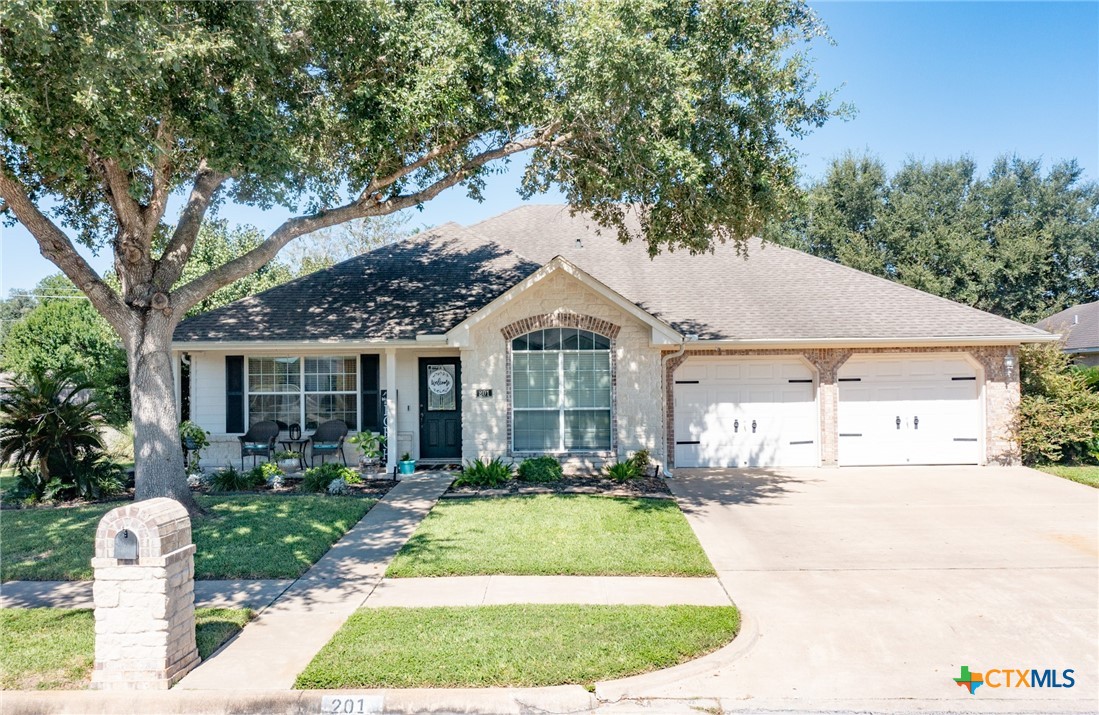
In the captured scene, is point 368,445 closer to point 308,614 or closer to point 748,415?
point 308,614

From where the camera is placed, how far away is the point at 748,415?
14.4m

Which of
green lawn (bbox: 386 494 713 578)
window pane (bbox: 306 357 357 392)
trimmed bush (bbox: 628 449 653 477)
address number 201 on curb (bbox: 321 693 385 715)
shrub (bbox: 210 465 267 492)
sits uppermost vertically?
window pane (bbox: 306 357 357 392)

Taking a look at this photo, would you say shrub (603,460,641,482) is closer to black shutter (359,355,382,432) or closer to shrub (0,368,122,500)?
black shutter (359,355,382,432)

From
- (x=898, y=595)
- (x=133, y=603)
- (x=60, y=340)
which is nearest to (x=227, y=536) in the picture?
(x=133, y=603)

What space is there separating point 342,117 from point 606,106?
12.7ft

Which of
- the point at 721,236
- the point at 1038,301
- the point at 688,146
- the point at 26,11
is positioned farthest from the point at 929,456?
the point at 1038,301

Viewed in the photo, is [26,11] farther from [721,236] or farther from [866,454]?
[866,454]

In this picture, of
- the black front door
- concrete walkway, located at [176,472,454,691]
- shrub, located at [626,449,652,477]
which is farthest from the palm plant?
shrub, located at [626,449,652,477]

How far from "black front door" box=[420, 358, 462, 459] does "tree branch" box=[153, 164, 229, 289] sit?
5196mm

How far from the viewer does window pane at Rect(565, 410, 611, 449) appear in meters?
13.1

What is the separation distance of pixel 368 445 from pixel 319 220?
4.53 meters

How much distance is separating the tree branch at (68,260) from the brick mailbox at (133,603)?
5.81 metres

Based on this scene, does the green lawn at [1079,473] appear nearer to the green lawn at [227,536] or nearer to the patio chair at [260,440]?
the green lawn at [227,536]

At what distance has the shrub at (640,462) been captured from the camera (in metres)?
12.5
